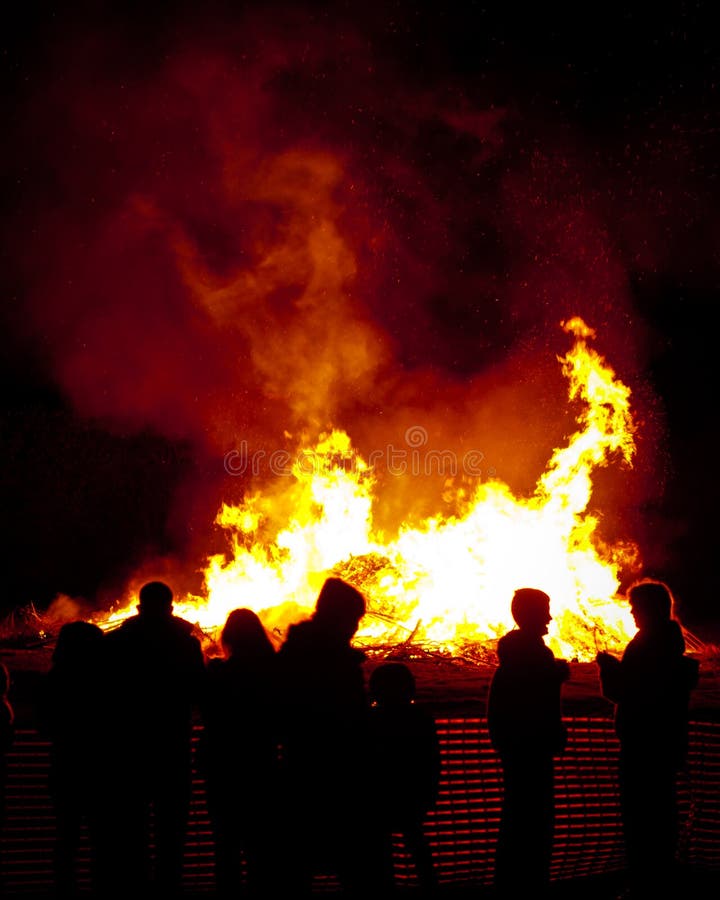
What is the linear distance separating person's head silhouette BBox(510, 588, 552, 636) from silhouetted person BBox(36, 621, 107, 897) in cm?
221

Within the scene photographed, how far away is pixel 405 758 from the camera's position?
417 cm

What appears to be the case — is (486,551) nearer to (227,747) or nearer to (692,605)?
(227,747)

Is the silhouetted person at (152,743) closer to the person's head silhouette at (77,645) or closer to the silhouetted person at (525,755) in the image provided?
the person's head silhouette at (77,645)

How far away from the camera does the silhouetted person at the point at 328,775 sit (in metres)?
3.69

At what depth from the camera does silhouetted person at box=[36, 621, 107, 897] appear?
428cm

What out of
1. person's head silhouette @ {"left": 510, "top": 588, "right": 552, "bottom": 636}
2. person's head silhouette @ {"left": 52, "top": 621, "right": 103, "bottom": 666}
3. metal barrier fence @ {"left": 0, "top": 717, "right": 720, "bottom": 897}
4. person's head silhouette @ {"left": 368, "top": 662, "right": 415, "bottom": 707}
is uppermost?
person's head silhouette @ {"left": 510, "top": 588, "right": 552, "bottom": 636}

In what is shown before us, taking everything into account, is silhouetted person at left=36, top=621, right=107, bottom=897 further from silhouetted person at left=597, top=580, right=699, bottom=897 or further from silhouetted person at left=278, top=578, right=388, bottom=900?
silhouetted person at left=597, top=580, right=699, bottom=897

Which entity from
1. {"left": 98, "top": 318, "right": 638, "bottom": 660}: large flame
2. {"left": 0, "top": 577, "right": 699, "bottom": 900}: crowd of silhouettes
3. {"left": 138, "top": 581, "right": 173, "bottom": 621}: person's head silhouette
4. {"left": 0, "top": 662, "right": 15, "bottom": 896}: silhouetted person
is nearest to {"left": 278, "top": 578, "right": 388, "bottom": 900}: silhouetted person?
{"left": 0, "top": 577, "right": 699, "bottom": 900}: crowd of silhouettes

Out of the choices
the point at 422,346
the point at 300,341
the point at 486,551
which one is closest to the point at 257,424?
the point at 300,341

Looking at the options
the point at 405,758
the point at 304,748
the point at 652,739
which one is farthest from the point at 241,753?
the point at 652,739

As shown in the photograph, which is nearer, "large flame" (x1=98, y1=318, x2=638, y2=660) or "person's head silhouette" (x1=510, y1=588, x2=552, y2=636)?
"person's head silhouette" (x1=510, y1=588, x2=552, y2=636)

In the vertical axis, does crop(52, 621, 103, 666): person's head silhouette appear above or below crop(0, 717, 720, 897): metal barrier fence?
above

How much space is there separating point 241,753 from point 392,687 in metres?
0.79

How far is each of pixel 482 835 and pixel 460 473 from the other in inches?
400
